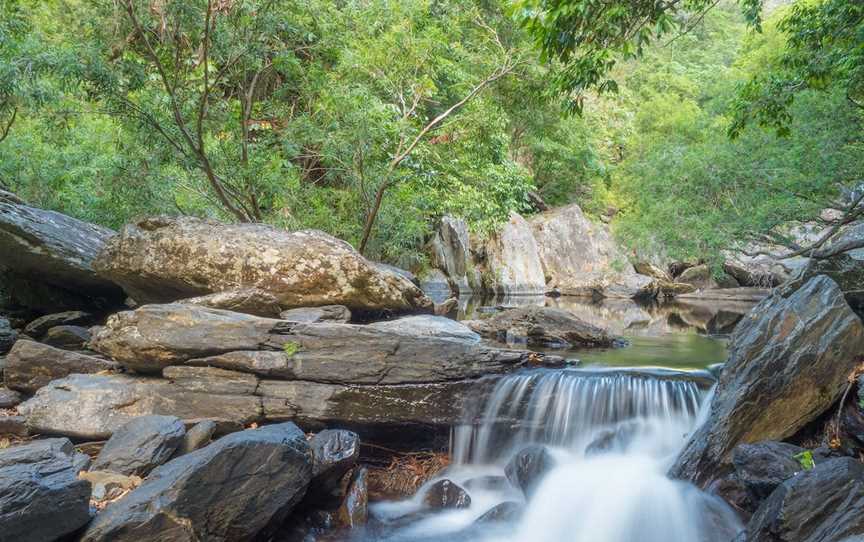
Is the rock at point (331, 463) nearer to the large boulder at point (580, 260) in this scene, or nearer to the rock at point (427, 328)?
the rock at point (427, 328)

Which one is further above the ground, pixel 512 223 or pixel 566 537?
pixel 512 223

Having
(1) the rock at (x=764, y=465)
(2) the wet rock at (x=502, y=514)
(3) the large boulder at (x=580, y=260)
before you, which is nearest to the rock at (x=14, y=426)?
(2) the wet rock at (x=502, y=514)

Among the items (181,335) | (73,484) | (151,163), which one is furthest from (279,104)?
(73,484)

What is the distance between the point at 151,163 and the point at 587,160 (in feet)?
86.1

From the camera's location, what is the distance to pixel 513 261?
A: 25.3 metres

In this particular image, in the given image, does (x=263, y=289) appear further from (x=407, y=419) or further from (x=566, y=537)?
(x=566, y=537)

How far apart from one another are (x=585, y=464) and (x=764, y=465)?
1.92 m

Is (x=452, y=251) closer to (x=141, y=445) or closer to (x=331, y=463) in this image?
(x=331, y=463)

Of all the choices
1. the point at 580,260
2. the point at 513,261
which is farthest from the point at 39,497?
the point at 580,260

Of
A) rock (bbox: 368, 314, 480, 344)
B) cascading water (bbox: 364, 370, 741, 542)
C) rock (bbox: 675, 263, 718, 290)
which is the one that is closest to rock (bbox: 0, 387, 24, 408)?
rock (bbox: 368, 314, 480, 344)

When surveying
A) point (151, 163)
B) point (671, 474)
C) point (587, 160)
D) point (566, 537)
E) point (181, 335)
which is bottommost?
point (566, 537)

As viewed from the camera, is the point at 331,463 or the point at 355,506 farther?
the point at 355,506

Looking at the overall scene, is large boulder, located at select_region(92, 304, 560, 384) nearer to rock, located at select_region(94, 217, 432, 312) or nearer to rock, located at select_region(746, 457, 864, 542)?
rock, located at select_region(94, 217, 432, 312)

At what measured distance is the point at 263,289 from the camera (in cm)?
694
